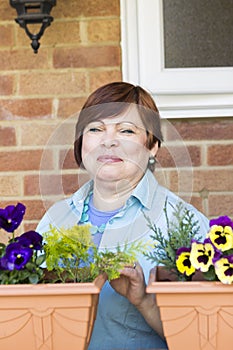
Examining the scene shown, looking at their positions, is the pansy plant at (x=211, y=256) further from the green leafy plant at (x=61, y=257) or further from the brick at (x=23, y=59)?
the brick at (x=23, y=59)

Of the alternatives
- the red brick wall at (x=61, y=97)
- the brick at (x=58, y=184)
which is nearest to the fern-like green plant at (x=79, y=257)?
the brick at (x=58, y=184)

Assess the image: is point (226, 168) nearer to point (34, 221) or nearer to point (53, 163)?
point (34, 221)

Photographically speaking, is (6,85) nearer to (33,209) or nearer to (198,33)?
(33,209)

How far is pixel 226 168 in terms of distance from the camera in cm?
268

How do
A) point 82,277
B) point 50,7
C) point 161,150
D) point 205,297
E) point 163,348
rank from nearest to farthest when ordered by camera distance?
point 205,297, point 82,277, point 163,348, point 161,150, point 50,7

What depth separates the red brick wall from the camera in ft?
8.71

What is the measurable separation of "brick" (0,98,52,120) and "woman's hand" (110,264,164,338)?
113 cm

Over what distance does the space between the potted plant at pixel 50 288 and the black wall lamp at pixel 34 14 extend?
1101mm

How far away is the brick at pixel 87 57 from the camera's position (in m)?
2.66

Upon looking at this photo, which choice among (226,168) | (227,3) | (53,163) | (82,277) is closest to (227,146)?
(226,168)

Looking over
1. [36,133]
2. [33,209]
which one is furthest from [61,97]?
[33,209]

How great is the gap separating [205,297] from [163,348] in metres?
0.38

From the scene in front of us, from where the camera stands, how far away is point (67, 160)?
203 cm

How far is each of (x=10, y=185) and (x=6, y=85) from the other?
0.34 m
